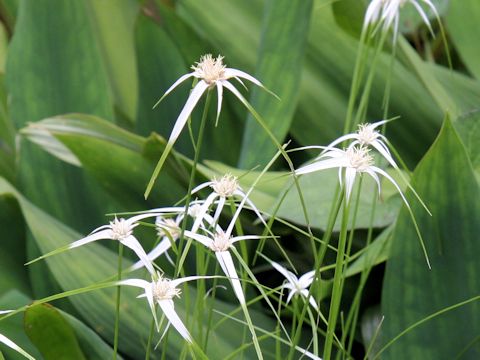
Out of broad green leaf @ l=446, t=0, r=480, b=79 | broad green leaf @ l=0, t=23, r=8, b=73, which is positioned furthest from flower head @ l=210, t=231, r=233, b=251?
broad green leaf @ l=0, t=23, r=8, b=73

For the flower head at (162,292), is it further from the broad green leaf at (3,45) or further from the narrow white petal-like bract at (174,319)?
the broad green leaf at (3,45)

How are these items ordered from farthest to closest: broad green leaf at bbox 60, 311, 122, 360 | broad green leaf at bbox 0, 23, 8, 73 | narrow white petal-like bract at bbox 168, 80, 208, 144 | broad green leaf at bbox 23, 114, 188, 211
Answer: broad green leaf at bbox 0, 23, 8, 73
broad green leaf at bbox 23, 114, 188, 211
broad green leaf at bbox 60, 311, 122, 360
narrow white petal-like bract at bbox 168, 80, 208, 144

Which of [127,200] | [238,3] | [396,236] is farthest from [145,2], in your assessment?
[396,236]

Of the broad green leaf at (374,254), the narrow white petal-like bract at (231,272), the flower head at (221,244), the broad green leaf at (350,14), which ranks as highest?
the broad green leaf at (350,14)

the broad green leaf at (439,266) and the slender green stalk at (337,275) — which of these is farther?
the broad green leaf at (439,266)

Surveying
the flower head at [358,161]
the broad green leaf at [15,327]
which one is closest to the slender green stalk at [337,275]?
the flower head at [358,161]

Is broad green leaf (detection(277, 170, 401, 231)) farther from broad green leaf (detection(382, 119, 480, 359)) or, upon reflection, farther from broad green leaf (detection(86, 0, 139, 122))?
broad green leaf (detection(86, 0, 139, 122))

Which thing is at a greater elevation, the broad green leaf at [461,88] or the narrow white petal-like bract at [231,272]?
the broad green leaf at [461,88]

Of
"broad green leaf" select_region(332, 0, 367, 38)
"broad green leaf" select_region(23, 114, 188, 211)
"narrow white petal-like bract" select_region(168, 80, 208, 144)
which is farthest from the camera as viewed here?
"broad green leaf" select_region(332, 0, 367, 38)

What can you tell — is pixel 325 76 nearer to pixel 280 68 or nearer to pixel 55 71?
pixel 280 68
